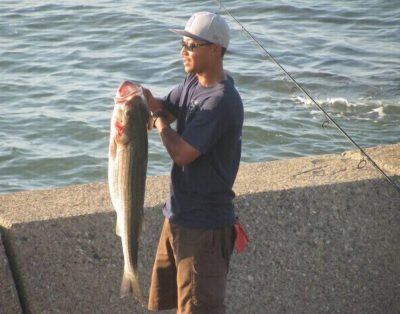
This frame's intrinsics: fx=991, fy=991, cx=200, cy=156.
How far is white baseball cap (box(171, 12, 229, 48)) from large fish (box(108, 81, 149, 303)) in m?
0.43

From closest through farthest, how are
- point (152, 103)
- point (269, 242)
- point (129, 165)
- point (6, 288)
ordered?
point (129, 165), point (152, 103), point (6, 288), point (269, 242)

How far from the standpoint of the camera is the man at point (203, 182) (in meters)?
4.62

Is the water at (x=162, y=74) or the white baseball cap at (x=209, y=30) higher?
the white baseball cap at (x=209, y=30)

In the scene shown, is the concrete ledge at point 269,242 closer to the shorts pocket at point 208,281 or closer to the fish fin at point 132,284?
the fish fin at point 132,284

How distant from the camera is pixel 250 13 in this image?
16641 millimetres

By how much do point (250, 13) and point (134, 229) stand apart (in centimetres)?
1234

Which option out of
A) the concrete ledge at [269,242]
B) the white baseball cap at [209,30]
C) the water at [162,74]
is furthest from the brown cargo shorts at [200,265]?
the water at [162,74]

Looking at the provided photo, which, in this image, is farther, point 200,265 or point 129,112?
point 200,265

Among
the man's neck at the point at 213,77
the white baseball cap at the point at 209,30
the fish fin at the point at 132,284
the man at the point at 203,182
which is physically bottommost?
the fish fin at the point at 132,284

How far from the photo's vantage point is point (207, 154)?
464cm

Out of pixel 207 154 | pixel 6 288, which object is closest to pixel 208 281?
pixel 207 154

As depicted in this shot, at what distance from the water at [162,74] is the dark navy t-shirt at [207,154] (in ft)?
15.5

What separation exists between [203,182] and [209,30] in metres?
0.72

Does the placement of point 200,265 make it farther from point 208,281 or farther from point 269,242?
point 269,242
